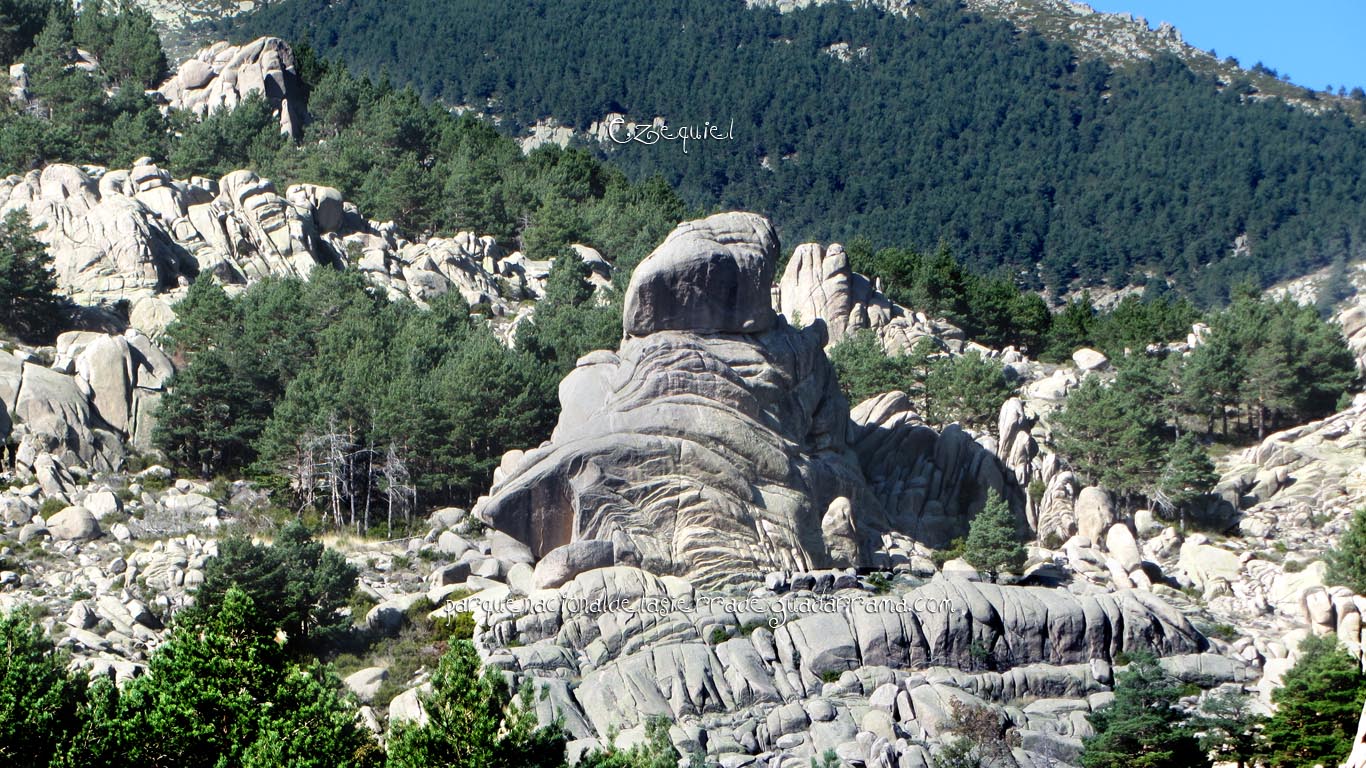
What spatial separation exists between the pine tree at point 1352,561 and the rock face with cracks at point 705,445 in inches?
395

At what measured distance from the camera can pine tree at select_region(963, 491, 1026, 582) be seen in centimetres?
4322

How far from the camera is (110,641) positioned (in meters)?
35.5

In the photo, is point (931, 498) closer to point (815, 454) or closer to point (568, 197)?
point (815, 454)

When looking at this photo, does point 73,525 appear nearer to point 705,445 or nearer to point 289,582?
point 289,582

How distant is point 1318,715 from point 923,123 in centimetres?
10841

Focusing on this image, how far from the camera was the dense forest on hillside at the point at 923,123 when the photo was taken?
120 meters

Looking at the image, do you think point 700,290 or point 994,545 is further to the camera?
point 994,545

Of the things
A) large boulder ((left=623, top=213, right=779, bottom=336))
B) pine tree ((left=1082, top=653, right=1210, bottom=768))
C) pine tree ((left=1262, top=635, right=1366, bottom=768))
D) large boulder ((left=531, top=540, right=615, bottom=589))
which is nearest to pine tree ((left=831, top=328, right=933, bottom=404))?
large boulder ((left=623, top=213, right=779, bottom=336))

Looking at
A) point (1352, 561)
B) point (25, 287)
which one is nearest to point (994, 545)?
point (1352, 561)

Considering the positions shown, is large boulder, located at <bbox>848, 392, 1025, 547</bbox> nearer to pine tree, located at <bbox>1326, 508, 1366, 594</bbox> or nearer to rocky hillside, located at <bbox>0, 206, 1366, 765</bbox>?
rocky hillside, located at <bbox>0, 206, 1366, 765</bbox>

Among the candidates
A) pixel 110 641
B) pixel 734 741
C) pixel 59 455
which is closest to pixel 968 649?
pixel 734 741

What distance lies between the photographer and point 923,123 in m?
136

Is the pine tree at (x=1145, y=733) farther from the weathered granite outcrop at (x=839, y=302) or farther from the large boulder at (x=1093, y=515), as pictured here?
the weathered granite outcrop at (x=839, y=302)

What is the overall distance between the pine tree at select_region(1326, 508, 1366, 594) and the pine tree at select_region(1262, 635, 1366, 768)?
9445 millimetres
